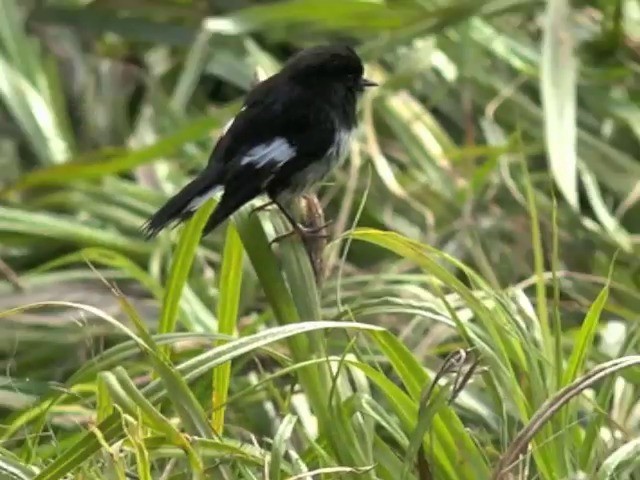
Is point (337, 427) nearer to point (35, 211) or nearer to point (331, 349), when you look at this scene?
point (331, 349)

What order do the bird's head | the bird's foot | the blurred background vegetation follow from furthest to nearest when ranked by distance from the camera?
the bird's head < the bird's foot < the blurred background vegetation

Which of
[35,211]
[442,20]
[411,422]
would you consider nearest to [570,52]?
[442,20]

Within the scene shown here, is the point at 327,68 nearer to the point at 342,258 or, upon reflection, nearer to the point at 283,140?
the point at 283,140

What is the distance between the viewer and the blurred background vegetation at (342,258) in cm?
143

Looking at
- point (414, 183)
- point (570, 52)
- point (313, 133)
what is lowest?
point (414, 183)

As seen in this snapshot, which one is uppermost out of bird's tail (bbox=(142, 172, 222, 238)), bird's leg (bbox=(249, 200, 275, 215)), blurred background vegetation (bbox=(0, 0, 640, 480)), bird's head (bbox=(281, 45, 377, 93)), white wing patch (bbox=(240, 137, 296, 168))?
bird's head (bbox=(281, 45, 377, 93))

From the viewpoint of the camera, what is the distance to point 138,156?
2.60m

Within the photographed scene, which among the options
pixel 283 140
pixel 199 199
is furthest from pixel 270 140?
pixel 199 199

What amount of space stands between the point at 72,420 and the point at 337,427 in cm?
54

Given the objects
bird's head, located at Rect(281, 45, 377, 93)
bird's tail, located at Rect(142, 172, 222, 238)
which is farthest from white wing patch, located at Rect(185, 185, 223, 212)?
bird's head, located at Rect(281, 45, 377, 93)

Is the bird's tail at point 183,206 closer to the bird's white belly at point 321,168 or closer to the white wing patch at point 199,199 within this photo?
the white wing patch at point 199,199

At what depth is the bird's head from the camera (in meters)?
1.97

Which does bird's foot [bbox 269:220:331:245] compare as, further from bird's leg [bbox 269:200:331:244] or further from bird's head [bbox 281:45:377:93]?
bird's head [bbox 281:45:377:93]

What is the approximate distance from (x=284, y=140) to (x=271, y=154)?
0.05 meters
